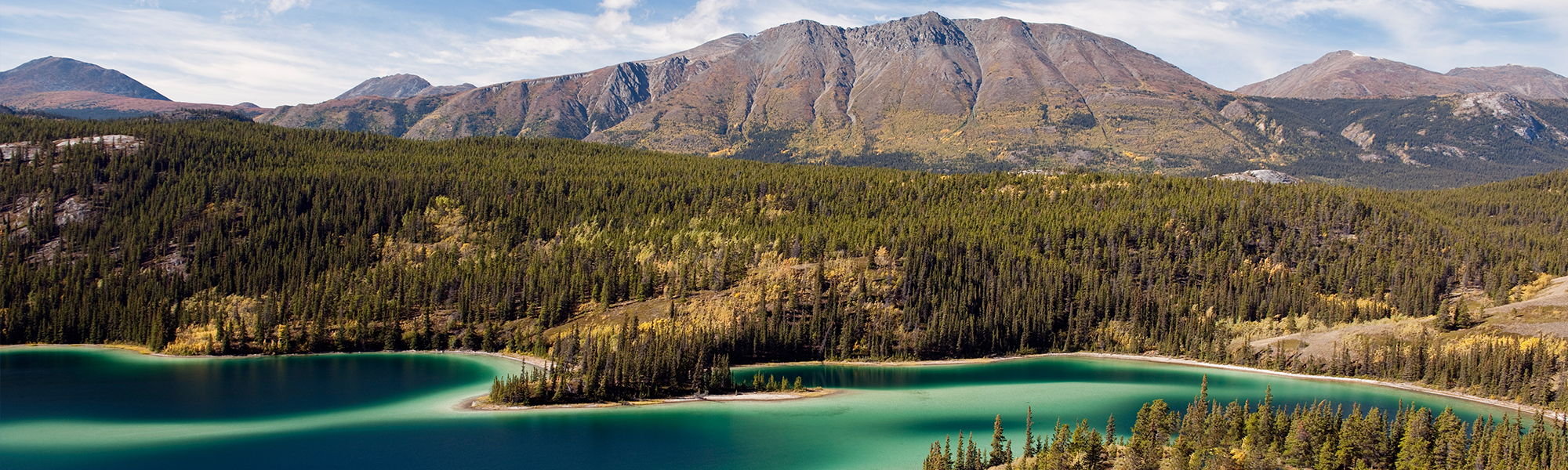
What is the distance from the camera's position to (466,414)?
10825 centimetres

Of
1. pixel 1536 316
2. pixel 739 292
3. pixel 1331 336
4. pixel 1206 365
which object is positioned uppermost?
pixel 1536 316

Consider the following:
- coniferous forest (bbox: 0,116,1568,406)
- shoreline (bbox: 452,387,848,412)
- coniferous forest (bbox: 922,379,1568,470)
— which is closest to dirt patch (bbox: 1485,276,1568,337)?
coniferous forest (bbox: 0,116,1568,406)

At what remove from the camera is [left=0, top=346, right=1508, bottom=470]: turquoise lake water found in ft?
290

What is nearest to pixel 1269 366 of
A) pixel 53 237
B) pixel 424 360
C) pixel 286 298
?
pixel 424 360

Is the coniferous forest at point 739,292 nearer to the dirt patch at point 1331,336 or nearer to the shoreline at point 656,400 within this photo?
the dirt patch at point 1331,336

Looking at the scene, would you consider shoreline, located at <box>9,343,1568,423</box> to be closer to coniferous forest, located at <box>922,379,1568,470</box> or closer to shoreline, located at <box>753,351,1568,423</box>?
shoreline, located at <box>753,351,1568,423</box>

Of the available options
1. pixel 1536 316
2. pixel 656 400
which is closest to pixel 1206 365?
pixel 1536 316

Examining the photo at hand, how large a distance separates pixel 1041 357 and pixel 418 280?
11735 cm

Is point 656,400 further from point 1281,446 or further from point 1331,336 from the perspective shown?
point 1331,336

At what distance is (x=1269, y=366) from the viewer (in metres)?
158

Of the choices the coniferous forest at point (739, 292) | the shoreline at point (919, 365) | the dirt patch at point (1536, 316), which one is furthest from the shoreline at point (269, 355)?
the dirt patch at point (1536, 316)

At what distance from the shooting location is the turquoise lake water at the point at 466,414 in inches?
3482

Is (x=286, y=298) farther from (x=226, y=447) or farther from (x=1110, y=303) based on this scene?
(x=1110, y=303)

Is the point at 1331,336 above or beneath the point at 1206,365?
above
